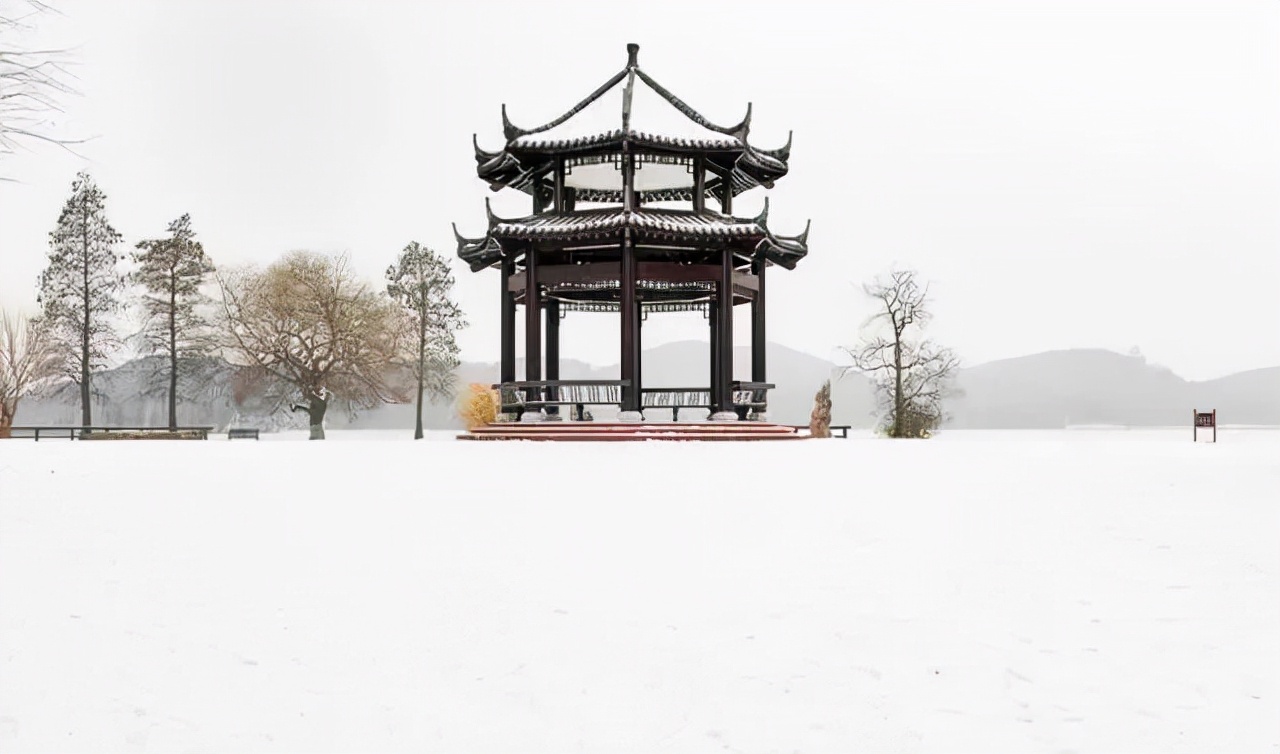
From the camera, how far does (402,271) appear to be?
123ft

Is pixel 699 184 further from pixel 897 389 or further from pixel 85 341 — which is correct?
pixel 85 341

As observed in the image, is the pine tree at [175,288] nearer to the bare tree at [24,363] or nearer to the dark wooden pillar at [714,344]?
the bare tree at [24,363]

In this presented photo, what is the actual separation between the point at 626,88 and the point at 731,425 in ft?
27.2

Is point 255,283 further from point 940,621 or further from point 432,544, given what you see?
point 940,621

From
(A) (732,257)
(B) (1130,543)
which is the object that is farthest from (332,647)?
(A) (732,257)

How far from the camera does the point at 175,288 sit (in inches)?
1419

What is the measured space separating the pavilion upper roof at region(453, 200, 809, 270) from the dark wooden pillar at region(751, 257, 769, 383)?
2.86 feet

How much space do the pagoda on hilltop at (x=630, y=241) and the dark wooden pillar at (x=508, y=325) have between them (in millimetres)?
28

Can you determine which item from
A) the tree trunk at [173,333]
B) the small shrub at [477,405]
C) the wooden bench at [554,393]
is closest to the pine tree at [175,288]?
the tree trunk at [173,333]

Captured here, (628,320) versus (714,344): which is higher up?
(628,320)

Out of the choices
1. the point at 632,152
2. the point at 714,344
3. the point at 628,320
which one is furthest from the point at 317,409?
the point at 632,152

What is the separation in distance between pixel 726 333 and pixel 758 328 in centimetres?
232

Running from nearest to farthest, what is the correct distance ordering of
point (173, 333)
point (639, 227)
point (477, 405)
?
point (639, 227) < point (173, 333) < point (477, 405)

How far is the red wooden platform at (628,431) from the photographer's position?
19328 millimetres
